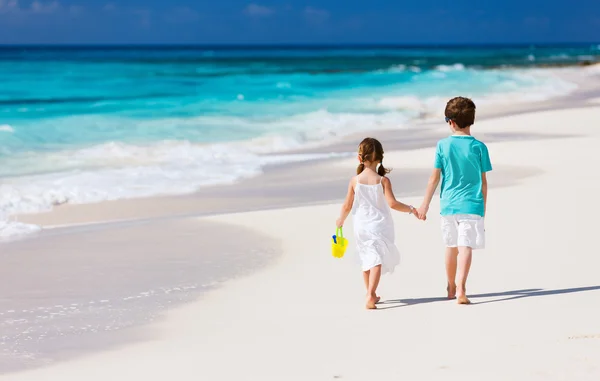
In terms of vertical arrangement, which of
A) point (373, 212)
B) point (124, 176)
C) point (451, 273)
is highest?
point (124, 176)

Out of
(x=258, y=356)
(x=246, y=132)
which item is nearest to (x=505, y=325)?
(x=258, y=356)

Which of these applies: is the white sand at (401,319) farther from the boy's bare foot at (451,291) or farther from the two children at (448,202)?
the two children at (448,202)

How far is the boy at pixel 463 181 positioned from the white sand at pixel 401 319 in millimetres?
325

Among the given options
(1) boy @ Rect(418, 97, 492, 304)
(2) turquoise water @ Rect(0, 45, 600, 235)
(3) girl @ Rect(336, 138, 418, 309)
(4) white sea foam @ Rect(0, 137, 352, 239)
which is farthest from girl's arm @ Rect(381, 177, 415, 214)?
(2) turquoise water @ Rect(0, 45, 600, 235)

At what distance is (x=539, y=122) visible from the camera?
1692cm

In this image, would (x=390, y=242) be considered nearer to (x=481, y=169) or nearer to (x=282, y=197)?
(x=481, y=169)

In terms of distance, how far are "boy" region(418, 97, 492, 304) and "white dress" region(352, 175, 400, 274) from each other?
215mm

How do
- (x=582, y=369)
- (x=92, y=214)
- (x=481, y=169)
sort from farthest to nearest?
(x=92, y=214)
(x=481, y=169)
(x=582, y=369)

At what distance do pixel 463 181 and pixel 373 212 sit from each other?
20.8 inches

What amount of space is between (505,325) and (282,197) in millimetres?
5119

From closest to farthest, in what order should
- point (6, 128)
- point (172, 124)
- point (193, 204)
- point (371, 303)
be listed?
point (371, 303)
point (193, 204)
point (6, 128)
point (172, 124)

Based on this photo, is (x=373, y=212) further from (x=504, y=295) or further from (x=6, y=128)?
(x=6, y=128)

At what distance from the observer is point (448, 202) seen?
520cm

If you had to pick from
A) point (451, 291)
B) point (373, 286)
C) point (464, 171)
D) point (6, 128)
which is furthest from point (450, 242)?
point (6, 128)
